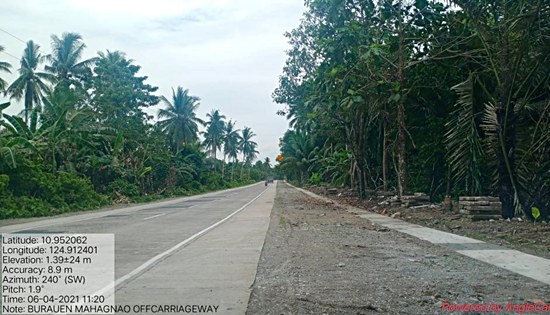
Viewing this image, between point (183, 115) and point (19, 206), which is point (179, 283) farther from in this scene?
point (183, 115)

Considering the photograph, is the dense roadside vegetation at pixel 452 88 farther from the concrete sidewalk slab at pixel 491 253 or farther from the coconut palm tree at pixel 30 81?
the coconut palm tree at pixel 30 81

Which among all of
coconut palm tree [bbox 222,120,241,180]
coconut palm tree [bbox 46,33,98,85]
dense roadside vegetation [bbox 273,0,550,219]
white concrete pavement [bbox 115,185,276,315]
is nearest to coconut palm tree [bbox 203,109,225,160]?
coconut palm tree [bbox 222,120,241,180]

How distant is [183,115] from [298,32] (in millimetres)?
27940

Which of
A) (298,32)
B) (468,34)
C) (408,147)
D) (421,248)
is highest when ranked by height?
(298,32)

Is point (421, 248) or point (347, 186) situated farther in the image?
point (347, 186)

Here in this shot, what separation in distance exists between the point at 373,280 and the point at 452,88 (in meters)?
11.8

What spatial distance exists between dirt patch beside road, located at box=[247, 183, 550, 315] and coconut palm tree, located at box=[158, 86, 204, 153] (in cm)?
4791

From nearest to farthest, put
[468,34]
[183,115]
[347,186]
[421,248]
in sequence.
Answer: [421,248], [468,34], [347,186], [183,115]

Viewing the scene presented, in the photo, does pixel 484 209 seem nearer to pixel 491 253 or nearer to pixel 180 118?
pixel 491 253

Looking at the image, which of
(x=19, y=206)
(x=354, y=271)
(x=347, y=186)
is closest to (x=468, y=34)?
(x=354, y=271)

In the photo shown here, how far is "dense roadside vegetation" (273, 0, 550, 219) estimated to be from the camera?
Answer: 49.4ft

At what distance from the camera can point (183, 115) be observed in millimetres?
58438
